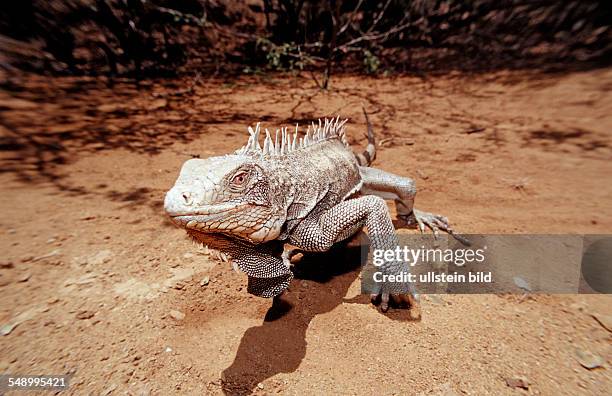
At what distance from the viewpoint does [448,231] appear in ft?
11.0

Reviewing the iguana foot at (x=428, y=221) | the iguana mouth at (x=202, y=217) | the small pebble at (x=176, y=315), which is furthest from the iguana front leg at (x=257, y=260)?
the iguana foot at (x=428, y=221)

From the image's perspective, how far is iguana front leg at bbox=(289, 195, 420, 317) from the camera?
7.69 ft

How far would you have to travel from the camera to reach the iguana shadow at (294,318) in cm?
204

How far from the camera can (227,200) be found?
183 cm

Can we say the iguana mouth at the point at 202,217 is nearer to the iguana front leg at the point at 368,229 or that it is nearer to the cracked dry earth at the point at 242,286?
the iguana front leg at the point at 368,229

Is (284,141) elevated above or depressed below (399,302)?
above

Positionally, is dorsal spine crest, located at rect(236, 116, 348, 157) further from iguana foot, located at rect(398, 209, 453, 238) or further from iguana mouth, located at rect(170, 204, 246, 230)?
iguana foot, located at rect(398, 209, 453, 238)

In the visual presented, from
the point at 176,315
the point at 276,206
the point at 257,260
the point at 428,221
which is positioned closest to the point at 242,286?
the point at 176,315

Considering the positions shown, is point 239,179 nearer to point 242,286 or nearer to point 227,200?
point 227,200

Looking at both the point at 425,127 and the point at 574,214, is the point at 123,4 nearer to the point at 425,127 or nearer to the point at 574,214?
the point at 425,127

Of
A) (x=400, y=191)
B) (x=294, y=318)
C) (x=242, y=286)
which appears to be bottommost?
(x=294, y=318)

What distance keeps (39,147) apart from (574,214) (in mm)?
6758

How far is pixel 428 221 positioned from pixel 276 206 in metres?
2.02

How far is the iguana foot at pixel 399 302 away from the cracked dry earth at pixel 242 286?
0.07 m
